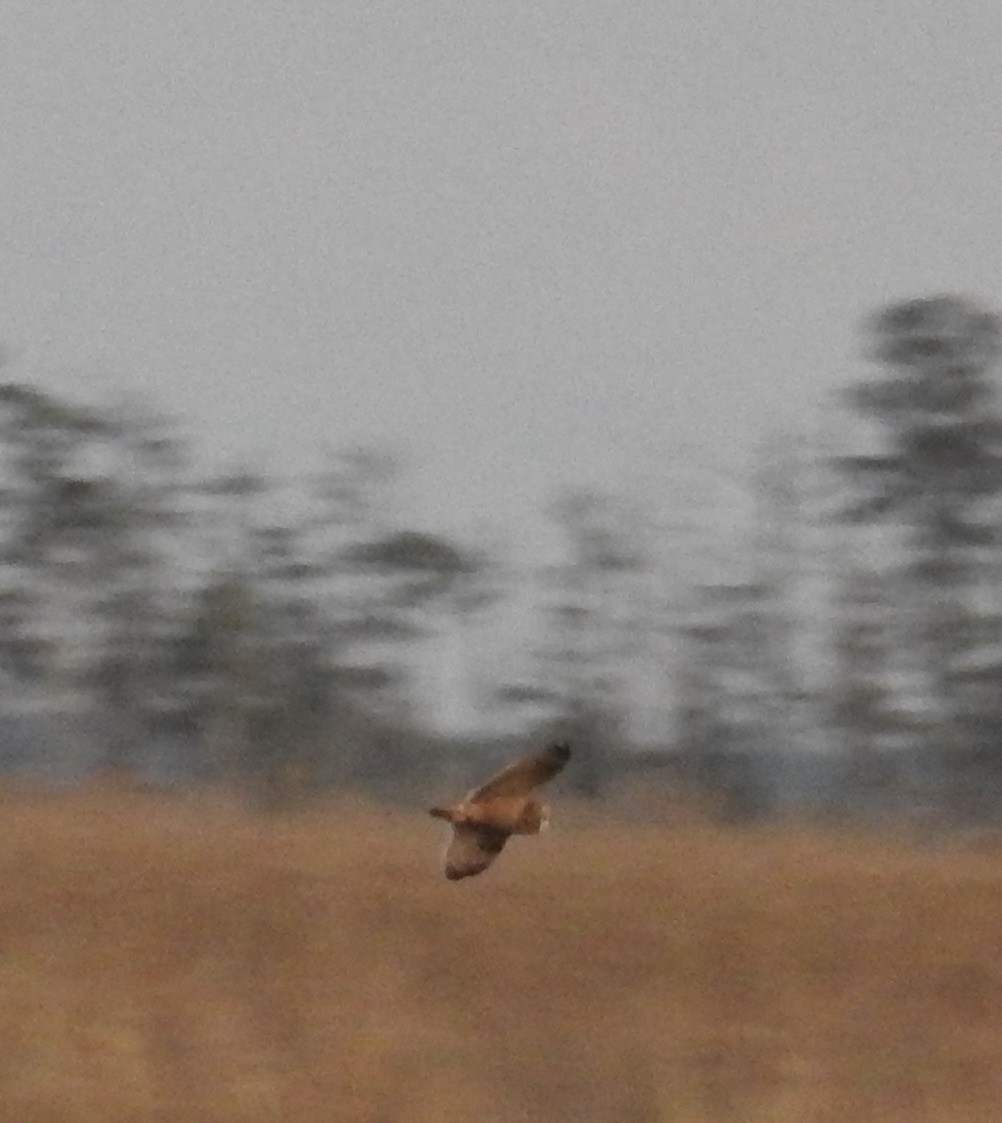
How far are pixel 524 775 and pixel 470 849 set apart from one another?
7.7 inches

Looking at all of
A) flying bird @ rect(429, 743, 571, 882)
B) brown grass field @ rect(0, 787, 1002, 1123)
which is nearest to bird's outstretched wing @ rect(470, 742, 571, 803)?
flying bird @ rect(429, 743, 571, 882)

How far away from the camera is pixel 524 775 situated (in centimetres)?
554

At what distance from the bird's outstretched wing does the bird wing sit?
0.07 m

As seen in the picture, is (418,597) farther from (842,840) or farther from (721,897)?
(721,897)

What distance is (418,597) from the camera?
50.2 feet

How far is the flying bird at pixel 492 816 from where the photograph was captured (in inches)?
217

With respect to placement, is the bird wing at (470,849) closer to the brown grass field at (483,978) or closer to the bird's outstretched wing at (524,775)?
the bird's outstretched wing at (524,775)

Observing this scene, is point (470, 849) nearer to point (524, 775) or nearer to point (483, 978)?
point (524, 775)

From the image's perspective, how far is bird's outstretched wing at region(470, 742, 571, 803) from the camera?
532 centimetres

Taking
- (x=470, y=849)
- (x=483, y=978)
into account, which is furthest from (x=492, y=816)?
(x=483, y=978)

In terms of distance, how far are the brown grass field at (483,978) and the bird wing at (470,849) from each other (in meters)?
0.86

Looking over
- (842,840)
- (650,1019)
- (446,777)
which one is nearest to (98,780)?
(446,777)

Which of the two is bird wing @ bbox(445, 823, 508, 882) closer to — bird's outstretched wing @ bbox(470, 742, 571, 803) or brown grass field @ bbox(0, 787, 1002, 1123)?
bird's outstretched wing @ bbox(470, 742, 571, 803)

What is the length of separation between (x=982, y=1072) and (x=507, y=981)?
1305 mm
